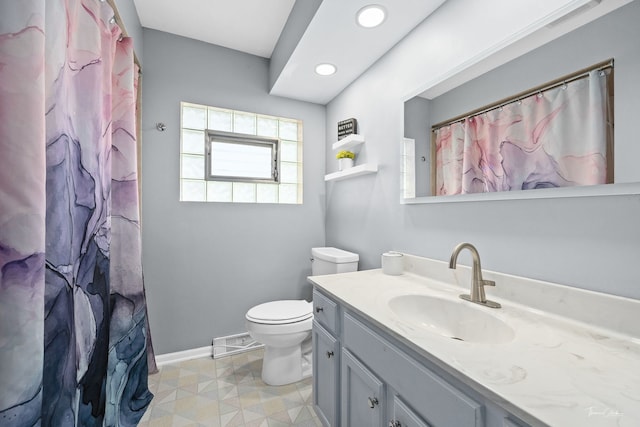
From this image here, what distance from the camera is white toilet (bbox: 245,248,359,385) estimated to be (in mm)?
1615

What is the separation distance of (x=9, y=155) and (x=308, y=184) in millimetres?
1922

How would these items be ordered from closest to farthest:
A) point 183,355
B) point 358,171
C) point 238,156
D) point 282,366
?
point 282,366 → point 358,171 → point 183,355 → point 238,156

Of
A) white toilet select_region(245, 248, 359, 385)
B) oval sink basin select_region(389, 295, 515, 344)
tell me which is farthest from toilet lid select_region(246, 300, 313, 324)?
oval sink basin select_region(389, 295, 515, 344)

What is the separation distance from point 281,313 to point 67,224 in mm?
1238

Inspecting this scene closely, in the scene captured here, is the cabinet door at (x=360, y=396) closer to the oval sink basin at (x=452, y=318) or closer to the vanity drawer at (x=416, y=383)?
the vanity drawer at (x=416, y=383)

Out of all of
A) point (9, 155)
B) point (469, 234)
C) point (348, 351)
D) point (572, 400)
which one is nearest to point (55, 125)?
point (9, 155)

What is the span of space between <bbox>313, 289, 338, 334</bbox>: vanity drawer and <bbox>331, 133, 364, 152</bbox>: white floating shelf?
3.73 ft

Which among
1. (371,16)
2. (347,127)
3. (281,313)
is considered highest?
(371,16)

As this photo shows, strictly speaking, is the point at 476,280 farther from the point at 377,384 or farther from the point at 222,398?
the point at 222,398

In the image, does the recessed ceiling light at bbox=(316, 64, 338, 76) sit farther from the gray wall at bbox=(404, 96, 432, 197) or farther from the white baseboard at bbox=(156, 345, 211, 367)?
the white baseboard at bbox=(156, 345, 211, 367)

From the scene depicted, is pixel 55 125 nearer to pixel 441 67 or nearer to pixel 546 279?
pixel 441 67

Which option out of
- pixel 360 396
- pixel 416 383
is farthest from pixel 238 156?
pixel 416 383

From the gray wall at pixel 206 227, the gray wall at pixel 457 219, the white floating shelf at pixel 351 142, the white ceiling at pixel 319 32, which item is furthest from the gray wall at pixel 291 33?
the white floating shelf at pixel 351 142

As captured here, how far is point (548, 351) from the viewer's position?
2.16 feet
